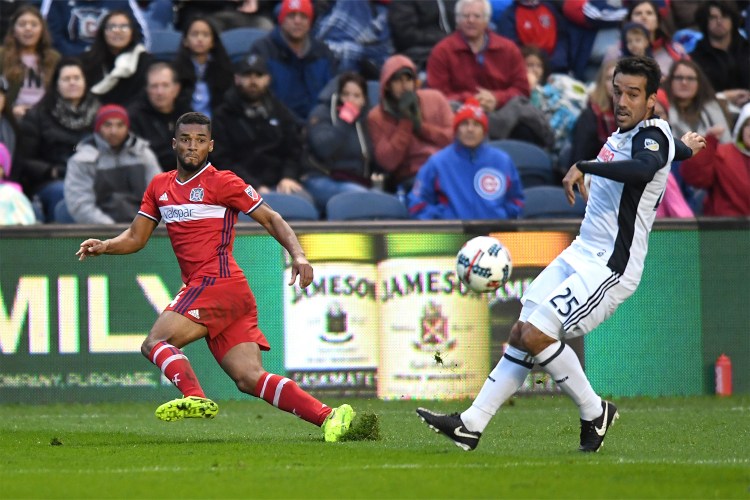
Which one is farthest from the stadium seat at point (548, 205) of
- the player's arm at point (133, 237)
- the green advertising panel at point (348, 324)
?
the player's arm at point (133, 237)

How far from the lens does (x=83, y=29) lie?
1541 cm

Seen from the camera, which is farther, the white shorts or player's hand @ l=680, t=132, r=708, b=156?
player's hand @ l=680, t=132, r=708, b=156

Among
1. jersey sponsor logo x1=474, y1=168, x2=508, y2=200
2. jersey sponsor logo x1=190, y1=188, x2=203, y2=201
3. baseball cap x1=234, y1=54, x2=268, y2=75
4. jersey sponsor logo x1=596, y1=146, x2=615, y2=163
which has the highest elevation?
baseball cap x1=234, y1=54, x2=268, y2=75

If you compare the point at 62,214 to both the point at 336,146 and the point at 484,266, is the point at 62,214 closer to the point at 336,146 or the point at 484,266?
the point at 336,146

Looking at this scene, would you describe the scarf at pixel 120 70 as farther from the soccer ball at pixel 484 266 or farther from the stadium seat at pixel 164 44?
the soccer ball at pixel 484 266

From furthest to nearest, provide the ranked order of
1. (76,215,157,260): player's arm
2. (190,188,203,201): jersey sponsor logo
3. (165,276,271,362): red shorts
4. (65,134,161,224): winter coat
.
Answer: (65,134,161,224): winter coat → (76,215,157,260): player's arm → (190,188,203,201): jersey sponsor logo → (165,276,271,362): red shorts

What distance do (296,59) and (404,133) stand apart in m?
1.78

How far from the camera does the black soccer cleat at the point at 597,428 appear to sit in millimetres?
7695

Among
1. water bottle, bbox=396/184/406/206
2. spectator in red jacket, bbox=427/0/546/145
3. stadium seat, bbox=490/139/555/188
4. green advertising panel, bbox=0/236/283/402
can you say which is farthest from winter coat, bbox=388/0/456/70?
green advertising panel, bbox=0/236/283/402

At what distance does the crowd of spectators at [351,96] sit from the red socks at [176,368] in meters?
4.77

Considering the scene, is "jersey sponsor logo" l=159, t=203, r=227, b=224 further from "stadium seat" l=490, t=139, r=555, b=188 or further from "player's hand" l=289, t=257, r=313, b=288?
"stadium seat" l=490, t=139, r=555, b=188

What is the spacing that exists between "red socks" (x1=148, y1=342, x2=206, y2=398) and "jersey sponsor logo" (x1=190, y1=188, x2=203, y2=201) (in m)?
0.94

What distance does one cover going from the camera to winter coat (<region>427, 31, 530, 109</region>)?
595 inches

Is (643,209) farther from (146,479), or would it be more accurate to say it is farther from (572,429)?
(146,479)
